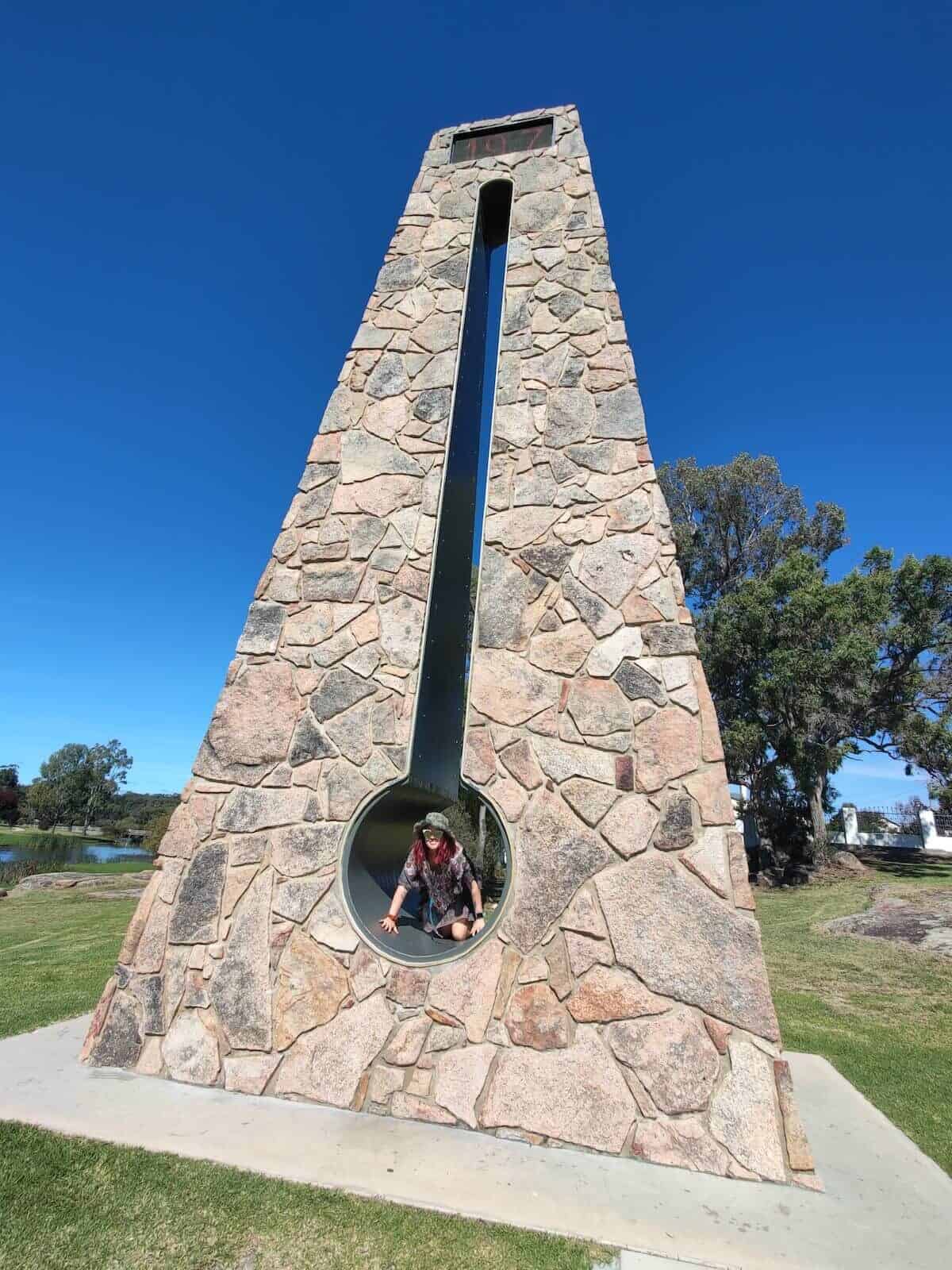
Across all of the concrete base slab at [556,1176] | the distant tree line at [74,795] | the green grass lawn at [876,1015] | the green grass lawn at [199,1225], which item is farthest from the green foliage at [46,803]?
the green grass lawn at [199,1225]

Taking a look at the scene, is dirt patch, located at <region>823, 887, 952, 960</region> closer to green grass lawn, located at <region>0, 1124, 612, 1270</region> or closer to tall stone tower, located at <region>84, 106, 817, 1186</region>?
tall stone tower, located at <region>84, 106, 817, 1186</region>

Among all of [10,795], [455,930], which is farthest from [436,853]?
[10,795]

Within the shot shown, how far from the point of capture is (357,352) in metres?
4.45

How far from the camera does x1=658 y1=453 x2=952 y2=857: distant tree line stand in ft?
51.9

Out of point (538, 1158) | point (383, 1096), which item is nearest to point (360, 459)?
point (383, 1096)

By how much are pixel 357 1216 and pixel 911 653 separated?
1841 cm

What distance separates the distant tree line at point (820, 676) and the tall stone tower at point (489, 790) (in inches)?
545

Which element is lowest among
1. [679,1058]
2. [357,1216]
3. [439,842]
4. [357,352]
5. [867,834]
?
[357,1216]

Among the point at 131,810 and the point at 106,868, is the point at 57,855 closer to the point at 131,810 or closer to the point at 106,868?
the point at 106,868

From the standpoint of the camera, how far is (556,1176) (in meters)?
2.42

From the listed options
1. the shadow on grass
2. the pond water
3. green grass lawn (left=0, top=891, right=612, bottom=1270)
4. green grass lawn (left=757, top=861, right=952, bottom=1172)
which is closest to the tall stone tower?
green grass lawn (left=0, top=891, right=612, bottom=1270)

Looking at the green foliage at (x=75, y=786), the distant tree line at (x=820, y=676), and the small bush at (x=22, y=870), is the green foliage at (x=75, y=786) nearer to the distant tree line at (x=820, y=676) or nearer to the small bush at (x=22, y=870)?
the small bush at (x=22, y=870)

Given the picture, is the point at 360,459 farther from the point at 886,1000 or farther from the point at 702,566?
the point at 702,566

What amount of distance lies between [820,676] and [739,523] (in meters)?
6.16
